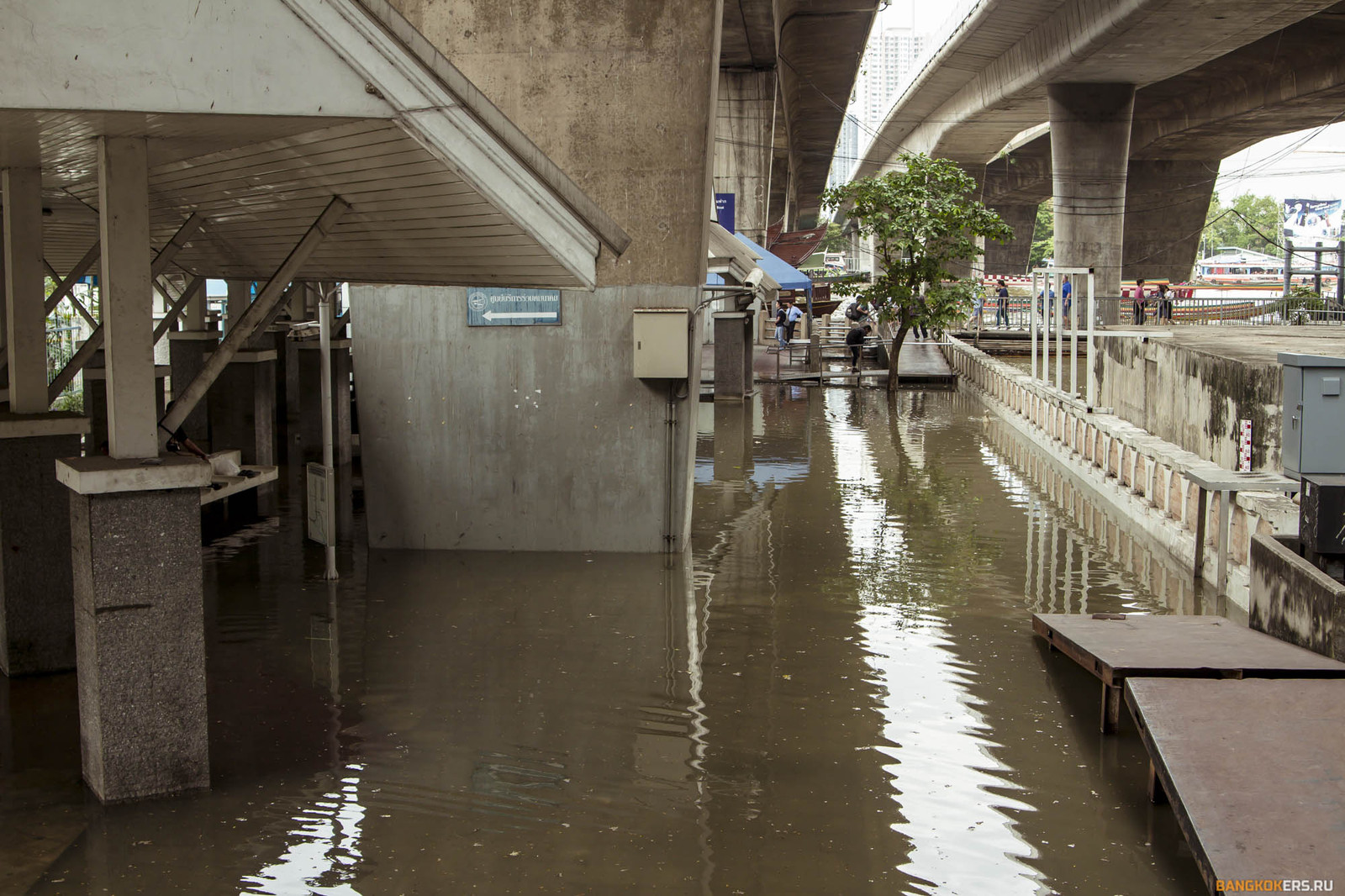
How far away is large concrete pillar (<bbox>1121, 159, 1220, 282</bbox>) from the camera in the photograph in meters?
61.7

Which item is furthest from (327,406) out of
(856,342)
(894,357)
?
(856,342)

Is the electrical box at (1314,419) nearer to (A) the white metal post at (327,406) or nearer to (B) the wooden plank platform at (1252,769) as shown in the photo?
(B) the wooden plank platform at (1252,769)

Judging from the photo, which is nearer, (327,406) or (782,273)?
(327,406)

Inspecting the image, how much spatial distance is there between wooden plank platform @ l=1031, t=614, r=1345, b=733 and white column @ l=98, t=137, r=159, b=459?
19.8 feet

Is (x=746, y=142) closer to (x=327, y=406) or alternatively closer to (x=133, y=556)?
(x=327, y=406)

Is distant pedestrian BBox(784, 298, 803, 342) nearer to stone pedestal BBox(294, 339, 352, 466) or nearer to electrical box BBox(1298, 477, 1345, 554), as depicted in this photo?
stone pedestal BBox(294, 339, 352, 466)

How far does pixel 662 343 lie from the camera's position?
12.9 meters

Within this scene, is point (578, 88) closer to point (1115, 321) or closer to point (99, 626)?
point (99, 626)

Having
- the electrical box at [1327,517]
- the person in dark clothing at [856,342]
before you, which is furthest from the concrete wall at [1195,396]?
the person in dark clothing at [856,342]

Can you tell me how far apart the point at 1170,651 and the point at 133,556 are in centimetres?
→ 646

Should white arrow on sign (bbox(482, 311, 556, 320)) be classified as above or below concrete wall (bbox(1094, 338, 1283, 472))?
above

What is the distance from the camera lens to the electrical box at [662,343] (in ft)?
42.1

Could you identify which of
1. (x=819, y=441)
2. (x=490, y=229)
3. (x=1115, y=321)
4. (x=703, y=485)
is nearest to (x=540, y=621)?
(x=490, y=229)

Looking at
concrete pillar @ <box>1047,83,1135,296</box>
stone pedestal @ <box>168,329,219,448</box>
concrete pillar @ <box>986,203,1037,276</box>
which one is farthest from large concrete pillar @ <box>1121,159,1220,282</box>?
stone pedestal @ <box>168,329,219,448</box>
